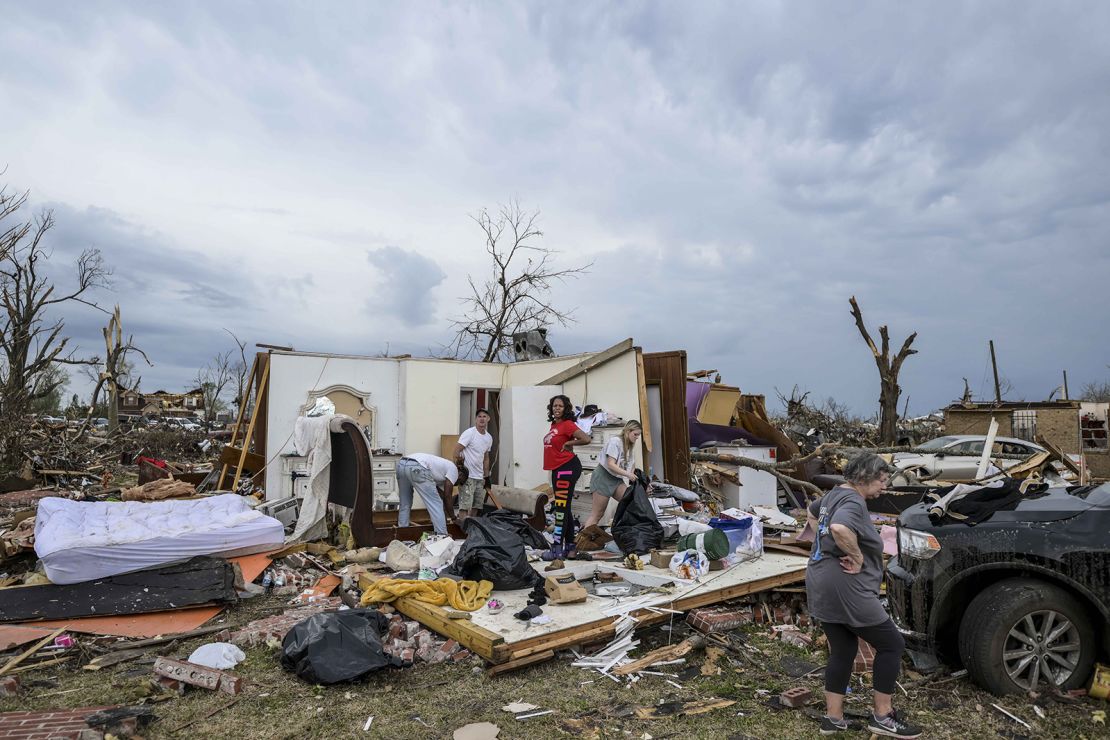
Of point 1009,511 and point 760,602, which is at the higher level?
point 1009,511

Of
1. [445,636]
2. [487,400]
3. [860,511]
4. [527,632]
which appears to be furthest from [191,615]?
[487,400]

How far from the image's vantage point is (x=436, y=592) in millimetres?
5973

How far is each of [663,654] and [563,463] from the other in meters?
3.36

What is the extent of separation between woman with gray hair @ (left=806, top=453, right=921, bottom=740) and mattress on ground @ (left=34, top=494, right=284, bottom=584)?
5.70 meters

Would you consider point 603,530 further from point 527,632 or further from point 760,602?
point 527,632

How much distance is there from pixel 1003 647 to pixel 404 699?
12.2 feet

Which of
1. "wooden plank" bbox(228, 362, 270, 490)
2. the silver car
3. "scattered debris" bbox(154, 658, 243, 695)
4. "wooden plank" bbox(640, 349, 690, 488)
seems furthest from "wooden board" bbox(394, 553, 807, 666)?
the silver car

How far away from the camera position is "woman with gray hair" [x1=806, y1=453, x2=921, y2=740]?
3658 millimetres

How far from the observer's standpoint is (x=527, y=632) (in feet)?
16.7

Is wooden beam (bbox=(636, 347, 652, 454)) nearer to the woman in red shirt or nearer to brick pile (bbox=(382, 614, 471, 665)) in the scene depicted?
the woman in red shirt

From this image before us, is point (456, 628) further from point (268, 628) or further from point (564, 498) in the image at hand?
point (564, 498)

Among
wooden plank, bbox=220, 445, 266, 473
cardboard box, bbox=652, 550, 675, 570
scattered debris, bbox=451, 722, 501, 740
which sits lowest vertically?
scattered debris, bbox=451, 722, 501, 740

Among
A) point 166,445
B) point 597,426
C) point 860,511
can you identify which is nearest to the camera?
point 860,511

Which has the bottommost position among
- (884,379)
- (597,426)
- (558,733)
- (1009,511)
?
(558,733)
